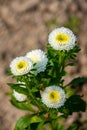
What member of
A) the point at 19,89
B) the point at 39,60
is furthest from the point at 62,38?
the point at 19,89

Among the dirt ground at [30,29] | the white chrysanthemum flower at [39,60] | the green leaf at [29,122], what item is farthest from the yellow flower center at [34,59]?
the dirt ground at [30,29]

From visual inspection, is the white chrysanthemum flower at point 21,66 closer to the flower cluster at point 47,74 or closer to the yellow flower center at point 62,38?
the flower cluster at point 47,74

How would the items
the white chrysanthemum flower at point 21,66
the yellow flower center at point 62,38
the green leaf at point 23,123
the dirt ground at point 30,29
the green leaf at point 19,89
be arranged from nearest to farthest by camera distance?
the white chrysanthemum flower at point 21,66 < the yellow flower center at point 62,38 < the green leaf at point 19,89 < the green leaf at point 23,123 < the dirt ground at point 30,29

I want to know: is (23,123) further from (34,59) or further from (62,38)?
(62,38)

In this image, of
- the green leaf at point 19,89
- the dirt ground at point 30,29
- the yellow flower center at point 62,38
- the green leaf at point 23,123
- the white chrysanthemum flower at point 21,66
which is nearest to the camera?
the white chrysanthemum flower at point 21,66

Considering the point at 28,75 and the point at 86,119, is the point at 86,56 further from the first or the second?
the point at 28,75

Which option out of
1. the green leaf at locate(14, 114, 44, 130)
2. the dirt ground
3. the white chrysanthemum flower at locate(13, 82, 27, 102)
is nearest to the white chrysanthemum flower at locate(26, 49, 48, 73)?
the white chrysanthemum flower at locate(13, 82, 27, 102)
